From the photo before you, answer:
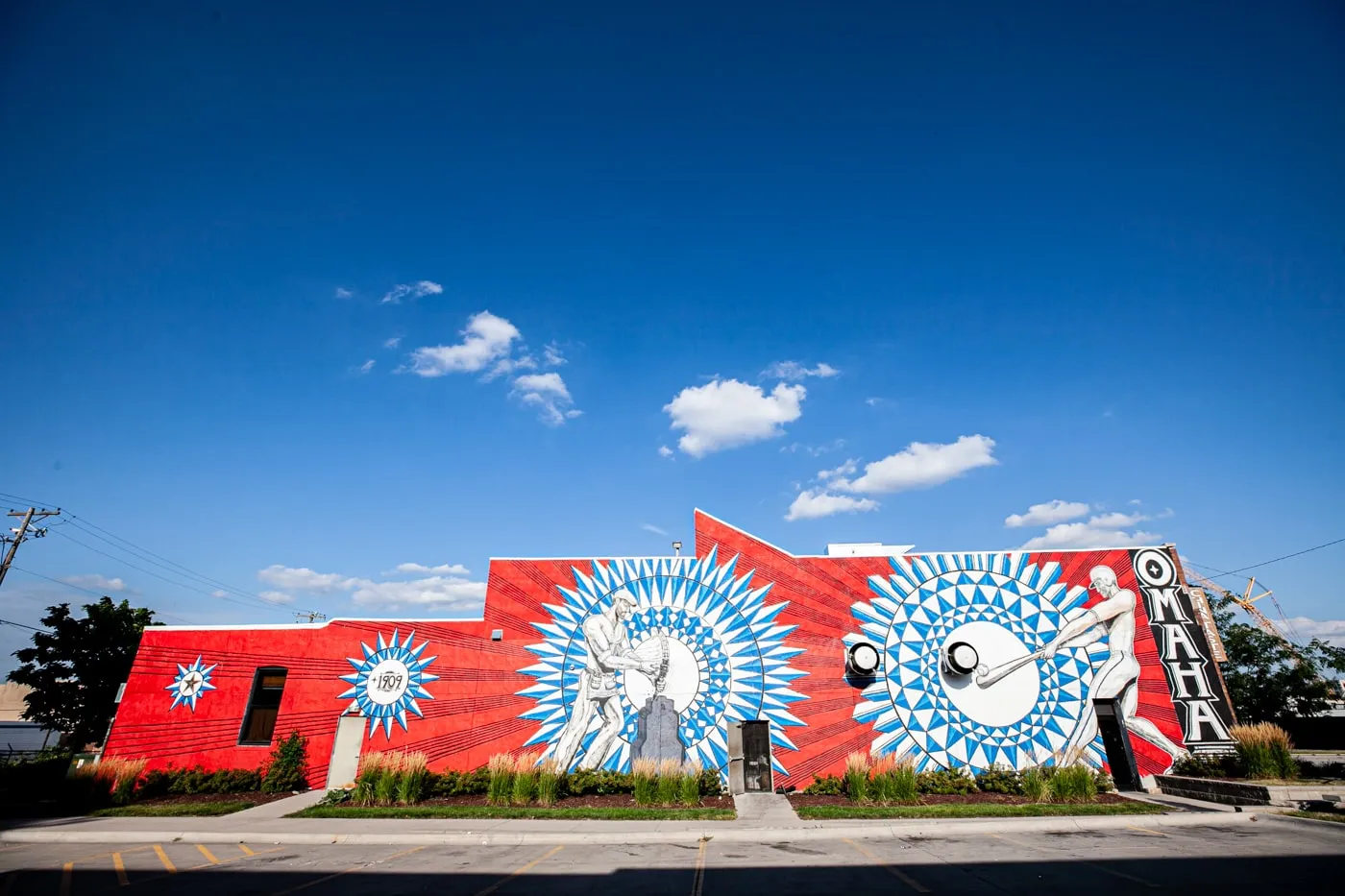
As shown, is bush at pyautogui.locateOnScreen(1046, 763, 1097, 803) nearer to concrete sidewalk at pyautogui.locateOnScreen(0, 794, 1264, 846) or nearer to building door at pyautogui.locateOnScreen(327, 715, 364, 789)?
concrete sidewalk at pyautogui.locateOnScreen(0, 794, 1264, 846)

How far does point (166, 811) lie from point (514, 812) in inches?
380

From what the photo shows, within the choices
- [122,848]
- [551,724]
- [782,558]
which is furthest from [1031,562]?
[122,848]

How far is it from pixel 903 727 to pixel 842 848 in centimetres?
855

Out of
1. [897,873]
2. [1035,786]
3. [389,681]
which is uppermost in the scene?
[389,681]

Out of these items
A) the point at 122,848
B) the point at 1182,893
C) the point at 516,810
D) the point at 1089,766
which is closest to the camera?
the point at 1182,893

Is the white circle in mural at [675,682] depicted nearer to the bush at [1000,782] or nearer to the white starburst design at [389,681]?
the white starburst design at [389,681]

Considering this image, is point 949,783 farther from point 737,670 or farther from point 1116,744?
point 1116,744

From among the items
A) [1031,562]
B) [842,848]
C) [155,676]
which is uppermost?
[1031,562]

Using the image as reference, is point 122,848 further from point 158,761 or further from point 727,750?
point 727,750

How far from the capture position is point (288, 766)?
19703mm

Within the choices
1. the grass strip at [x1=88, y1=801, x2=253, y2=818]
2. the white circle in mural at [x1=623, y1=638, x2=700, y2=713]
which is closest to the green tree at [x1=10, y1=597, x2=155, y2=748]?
the grass strip at [x1=88, y1=801, x2=253, y2=818]

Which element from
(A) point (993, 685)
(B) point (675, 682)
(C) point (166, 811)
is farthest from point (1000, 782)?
(C) point (166, 811)

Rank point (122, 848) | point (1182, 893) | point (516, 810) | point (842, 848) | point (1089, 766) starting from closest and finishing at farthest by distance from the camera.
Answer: point (1182, 893) → point (842, 848) → point (122, 848) → point (516, 810) → point (1089, 766)

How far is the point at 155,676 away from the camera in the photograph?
21438mm
